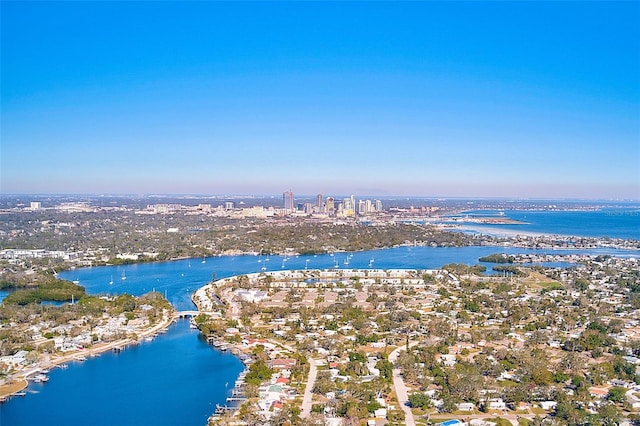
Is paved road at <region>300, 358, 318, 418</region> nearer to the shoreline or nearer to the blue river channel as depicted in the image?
the blue river channel

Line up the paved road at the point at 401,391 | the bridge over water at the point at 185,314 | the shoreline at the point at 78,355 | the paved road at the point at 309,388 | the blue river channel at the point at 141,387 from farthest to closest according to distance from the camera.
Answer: the bridge over water at the point at 185,314 → the shoreline at the point at 78,355 → the blue river channel at the point at 141,387 → the paved road at the point at 309,388 → the paved road at the point at 401,391

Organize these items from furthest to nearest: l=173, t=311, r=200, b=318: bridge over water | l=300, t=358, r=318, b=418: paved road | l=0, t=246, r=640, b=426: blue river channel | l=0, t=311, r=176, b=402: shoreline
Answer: l=173, t=311, r=200, b=318: bridge over water
l=0, t=311, r=176, b=402: shoreline
l=0, t=246, r=640, b=426: blue river channel
l=300, t=358, r=318, b=418: paved road

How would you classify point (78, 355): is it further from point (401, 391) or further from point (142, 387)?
point (401, 391)

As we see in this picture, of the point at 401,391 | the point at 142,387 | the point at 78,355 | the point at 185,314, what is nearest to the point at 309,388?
the point at 401,391

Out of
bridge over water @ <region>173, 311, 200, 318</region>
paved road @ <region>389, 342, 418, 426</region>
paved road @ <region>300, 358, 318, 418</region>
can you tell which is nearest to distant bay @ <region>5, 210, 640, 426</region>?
bridge over water @ <region>173, 311, 200, 318</region>

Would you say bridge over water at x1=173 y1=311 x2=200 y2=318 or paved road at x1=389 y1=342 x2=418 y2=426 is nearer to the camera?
paved road at x1=389 y1=342 x2=418 y2=426

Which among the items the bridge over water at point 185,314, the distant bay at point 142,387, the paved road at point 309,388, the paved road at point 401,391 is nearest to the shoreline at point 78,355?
the distant bay at point 142,387

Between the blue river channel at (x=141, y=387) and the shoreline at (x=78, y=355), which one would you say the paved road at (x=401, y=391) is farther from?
the shoreline at (x=78, y=355)

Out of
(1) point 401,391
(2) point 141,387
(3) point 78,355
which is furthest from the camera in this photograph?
(3) point 78,355

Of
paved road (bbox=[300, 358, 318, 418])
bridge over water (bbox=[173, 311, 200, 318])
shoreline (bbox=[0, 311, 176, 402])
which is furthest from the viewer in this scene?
bridge over water (bbox=[173, 311, 200, 318])

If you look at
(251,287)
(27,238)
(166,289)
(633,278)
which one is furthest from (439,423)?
(27,238)

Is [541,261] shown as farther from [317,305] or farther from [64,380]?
[64,380]
